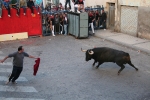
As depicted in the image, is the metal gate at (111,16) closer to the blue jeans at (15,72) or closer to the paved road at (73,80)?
the paved road at (73,80)

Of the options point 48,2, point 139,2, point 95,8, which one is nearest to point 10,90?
point 139,2

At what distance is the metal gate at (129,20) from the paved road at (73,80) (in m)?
3.86

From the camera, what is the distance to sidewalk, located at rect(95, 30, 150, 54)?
1615cm

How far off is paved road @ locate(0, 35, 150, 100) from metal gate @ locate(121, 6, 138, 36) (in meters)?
3.86

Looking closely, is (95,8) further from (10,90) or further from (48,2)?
(10,90)

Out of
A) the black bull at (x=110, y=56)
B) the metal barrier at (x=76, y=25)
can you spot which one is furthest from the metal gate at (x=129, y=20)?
the black bull at (x=110, y=56)

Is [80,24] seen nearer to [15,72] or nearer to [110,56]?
[110,56]

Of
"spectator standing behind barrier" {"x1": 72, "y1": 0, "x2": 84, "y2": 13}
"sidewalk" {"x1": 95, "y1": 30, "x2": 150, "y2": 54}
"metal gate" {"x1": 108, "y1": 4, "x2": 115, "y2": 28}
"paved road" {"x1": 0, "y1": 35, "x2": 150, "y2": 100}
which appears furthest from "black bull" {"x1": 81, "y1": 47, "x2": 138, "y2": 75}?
"metal gate" {"x1": 108, "y1": 4, "x2": 115, "y2": 28}

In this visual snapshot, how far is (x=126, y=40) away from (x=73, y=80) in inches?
318

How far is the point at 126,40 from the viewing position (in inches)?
712

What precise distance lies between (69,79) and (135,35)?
376 inches

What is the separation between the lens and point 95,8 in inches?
858

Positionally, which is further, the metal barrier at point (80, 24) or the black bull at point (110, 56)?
the metal barrier at point (80, 24)

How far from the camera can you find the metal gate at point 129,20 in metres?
19.2
